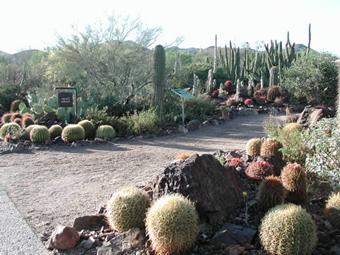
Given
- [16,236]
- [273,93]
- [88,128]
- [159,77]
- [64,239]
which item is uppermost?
[159,77]

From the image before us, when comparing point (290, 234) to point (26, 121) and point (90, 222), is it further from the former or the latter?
point (26, 121)

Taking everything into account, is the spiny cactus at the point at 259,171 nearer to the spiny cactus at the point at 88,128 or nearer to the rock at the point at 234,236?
the rock at the point at 234,236

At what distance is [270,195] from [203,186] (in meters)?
0.76

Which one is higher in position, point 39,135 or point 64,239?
point 39,135

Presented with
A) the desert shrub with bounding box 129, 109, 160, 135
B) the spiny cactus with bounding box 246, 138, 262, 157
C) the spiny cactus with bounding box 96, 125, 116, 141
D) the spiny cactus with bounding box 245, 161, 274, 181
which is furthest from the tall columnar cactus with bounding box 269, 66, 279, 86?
the spiny cactus with bounding box 245, 161, 274, 181

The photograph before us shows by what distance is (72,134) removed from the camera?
1188cm

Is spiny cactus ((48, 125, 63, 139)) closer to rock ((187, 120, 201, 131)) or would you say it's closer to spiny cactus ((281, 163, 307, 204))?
rock ((187, 120, 201, 131))

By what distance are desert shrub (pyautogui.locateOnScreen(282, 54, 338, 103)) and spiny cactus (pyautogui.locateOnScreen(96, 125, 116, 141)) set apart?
10.4 m

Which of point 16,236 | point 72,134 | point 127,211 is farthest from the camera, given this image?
point 72,134

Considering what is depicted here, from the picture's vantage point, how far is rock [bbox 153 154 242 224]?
4.64 metres

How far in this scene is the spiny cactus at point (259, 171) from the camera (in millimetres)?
A: 5883

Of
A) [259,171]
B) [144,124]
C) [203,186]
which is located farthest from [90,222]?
[144,124]

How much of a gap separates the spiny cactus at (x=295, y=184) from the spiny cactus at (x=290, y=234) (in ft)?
3.56

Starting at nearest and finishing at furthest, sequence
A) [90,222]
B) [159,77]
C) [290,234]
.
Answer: [290,234], [90,222], [159,77]
